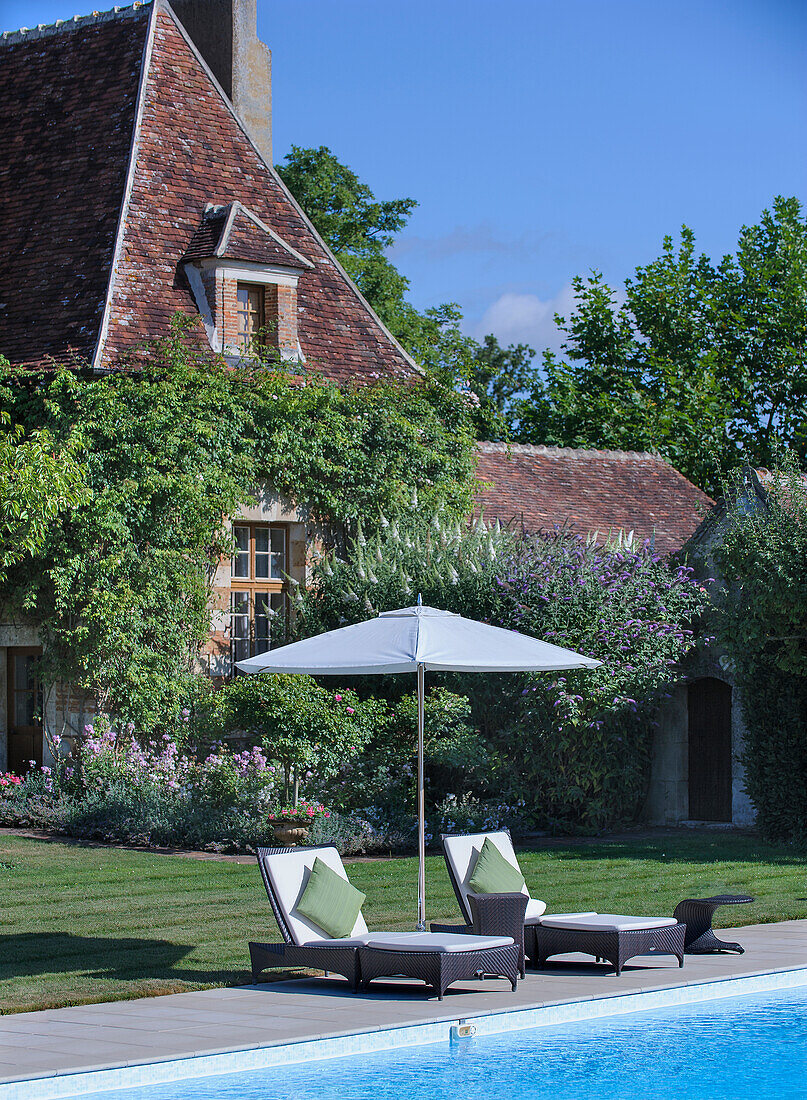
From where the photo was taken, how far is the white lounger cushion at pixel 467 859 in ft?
35.2

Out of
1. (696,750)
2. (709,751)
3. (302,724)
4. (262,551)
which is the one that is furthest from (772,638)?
(262,551)

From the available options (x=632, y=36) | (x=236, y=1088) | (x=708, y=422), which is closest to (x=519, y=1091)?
(x=236, y=1088)

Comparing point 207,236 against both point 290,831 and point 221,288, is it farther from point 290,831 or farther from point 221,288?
point 290,831

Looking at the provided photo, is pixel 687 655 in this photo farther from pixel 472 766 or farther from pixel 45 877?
pixel 45 877

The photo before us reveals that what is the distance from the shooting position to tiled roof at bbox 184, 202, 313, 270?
2130 cm

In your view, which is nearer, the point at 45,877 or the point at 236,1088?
the point at 236,1088

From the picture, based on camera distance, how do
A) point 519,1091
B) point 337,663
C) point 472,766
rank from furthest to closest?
1. point 472,766
2. point 337,663
3. point 519,1091

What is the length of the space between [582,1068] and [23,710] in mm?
14325

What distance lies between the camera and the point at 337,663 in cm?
1092

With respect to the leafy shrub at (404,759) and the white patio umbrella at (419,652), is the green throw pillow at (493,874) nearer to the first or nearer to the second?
the white patio umbrella at (419,652)

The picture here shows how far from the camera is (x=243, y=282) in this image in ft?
70.9

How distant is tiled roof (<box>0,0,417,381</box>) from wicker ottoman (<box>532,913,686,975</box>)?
39.2 feet

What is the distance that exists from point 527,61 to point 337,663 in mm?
4475

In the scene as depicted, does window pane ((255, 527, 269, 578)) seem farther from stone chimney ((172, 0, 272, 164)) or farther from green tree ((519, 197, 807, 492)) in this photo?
green tree ((519, 197, 807, 492))
